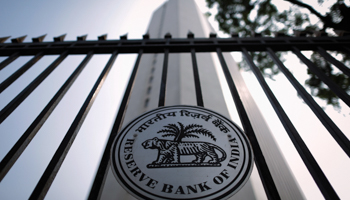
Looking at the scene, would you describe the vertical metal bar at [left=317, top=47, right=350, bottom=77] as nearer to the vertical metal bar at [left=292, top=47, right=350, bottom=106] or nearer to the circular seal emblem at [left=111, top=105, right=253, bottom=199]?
the vertical metal bar at [left=292, top=47, right=350, bottom=106]

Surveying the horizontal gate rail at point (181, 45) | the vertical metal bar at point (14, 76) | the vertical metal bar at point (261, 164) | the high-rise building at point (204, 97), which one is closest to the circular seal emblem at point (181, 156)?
the vertical metal bar at point (261, 164)

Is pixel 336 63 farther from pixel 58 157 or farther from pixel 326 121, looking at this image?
pixel 58 157

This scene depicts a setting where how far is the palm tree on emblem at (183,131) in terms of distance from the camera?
1.47 metres

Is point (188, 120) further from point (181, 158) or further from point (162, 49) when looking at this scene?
point (162, 49)

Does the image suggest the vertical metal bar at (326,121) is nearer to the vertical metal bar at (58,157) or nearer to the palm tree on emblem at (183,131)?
the palm tree on emblem at (183,131)

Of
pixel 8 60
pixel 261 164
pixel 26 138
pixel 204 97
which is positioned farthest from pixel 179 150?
pixel 204 97

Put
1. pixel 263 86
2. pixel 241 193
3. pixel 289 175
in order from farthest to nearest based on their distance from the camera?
pixel 289 175
pixel 241 193
pixel 263 86

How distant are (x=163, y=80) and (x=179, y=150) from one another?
2.98ft

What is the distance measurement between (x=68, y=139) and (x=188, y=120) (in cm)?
89

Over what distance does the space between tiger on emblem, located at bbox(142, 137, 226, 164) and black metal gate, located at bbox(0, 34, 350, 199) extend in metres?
0.30

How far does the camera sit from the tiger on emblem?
4.33 feet

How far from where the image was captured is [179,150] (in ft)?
4.53

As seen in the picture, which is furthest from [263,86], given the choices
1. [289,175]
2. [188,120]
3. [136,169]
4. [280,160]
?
[280,160]

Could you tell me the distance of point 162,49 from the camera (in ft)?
8.48
